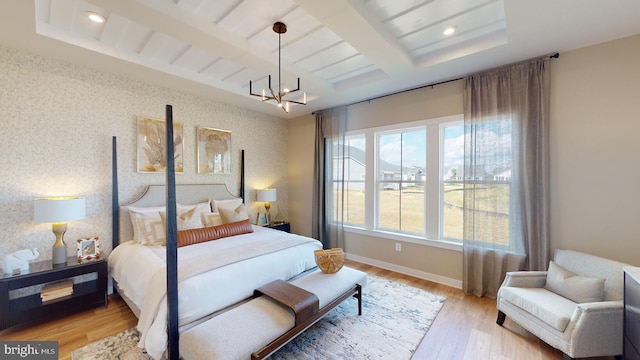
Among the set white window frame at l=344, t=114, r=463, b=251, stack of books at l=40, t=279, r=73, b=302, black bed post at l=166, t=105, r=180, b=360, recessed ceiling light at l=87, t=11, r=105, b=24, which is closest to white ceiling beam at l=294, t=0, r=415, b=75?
white window frame at l=344, t=114, r=463, b=251

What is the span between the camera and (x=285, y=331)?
175 cm

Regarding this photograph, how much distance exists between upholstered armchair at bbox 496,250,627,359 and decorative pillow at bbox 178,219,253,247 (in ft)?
9.90

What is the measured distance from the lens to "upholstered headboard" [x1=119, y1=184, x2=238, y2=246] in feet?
9.93

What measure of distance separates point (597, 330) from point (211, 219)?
3.87 meters

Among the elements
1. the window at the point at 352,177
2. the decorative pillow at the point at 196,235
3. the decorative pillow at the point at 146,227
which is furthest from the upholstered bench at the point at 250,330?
the window at the point at 352,177

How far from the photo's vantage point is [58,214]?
2.30 m

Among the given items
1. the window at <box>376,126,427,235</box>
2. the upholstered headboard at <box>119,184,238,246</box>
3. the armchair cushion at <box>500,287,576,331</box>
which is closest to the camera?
the armchair cushion at <box>500,287,576,331</box>

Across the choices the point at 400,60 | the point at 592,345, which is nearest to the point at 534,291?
the point at 592,345

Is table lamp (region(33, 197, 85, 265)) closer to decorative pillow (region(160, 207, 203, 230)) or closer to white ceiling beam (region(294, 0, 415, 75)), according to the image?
decorative pillow (region(160, 207, 203, 230))

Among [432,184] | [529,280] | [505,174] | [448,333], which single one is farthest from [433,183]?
[448,333]

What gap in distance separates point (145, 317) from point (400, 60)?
10.9 ft

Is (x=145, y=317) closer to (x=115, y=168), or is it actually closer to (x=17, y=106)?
(x=115, y=168)

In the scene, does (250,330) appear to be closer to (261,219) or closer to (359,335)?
(359,335)

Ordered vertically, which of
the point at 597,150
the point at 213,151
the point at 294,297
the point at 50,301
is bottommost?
the point at 50,301
